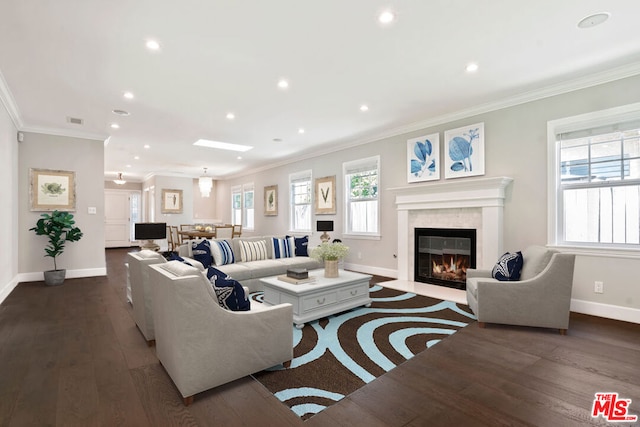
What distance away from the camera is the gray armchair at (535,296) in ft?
9.93

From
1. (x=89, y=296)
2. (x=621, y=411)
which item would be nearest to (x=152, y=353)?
(x=89, y=296)

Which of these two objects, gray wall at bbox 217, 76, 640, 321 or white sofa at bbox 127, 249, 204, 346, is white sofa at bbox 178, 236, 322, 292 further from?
gray wall at bbox 217, 76, 640, 321

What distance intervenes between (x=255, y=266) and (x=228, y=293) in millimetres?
2559

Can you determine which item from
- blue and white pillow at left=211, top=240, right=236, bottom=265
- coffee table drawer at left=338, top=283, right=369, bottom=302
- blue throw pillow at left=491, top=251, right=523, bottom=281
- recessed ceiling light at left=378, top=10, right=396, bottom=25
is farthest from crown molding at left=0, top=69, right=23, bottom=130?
blue throw pillow at left=491, top=251, right=523, bottom=281

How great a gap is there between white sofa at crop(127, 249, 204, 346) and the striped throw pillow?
2.04 m

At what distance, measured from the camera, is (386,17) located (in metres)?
2.49

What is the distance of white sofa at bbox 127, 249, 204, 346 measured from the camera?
2.78 meters

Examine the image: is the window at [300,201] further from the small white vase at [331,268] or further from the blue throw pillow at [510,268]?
the blue throw pillow at [510,268]

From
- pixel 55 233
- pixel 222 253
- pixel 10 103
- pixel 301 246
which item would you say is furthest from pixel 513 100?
pixel 55 233

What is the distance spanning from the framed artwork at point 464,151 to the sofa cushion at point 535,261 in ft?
4.84

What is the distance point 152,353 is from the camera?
8.68 feet

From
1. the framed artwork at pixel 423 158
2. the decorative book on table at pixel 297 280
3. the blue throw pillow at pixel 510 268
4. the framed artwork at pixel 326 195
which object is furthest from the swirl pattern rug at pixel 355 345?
the framed artwork at pixel 326 195

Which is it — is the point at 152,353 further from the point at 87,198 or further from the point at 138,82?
the point at 87,198

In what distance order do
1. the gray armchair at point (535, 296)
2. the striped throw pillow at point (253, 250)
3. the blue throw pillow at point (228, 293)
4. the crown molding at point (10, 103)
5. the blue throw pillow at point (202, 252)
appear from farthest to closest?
the striped throw pillow at point (253, 250), the blue throw pillow at point (202, 252), the crown molding at point (10, 103), the gray armchair at point (535, 296), the blue throw pillow at point (228, 293)
